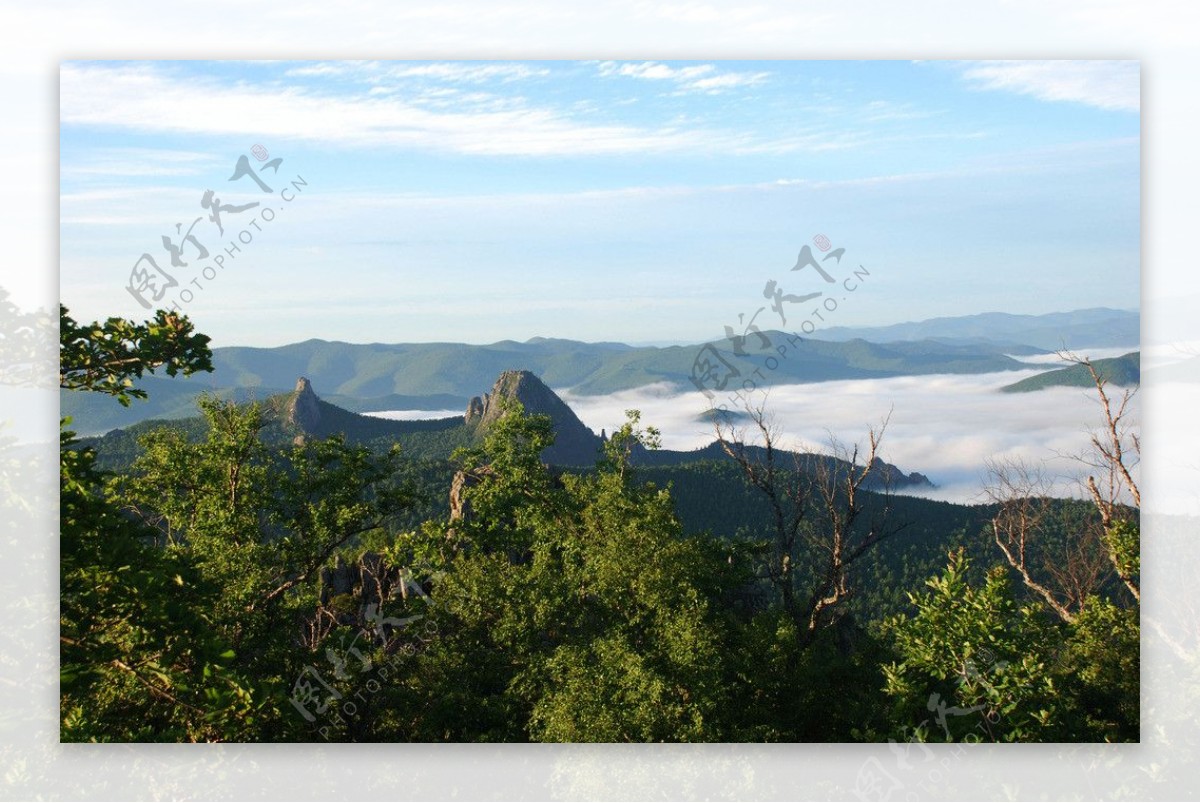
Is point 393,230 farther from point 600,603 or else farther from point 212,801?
point 212,801

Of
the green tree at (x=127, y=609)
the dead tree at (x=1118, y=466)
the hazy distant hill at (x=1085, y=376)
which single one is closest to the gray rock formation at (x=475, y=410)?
Answer: the green tree at (x=127, y=609)

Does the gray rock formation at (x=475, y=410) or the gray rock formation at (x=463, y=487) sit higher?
the gray rock formation at (x=475, y=410)

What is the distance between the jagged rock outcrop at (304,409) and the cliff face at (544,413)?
1.41 meters

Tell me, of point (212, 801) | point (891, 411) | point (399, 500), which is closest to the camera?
point (212, 801)

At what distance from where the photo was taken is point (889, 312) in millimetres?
8062

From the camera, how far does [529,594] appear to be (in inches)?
332

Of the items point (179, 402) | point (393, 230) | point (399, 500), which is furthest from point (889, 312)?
point (179, 402)

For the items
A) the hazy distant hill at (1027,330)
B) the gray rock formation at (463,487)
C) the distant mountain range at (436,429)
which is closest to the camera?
the hazy distant hill at (1027,330)

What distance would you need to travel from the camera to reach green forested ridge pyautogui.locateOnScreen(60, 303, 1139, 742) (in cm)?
666

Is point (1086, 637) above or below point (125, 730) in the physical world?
above

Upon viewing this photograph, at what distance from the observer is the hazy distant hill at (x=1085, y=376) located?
7.28 metres

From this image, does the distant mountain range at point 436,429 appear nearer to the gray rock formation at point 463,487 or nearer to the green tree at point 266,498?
the green tree at point 266,498

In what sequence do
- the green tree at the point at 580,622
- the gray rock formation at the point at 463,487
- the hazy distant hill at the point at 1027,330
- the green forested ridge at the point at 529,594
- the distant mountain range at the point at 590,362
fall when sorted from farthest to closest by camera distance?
the gray rock formation at the point at 463,487 → the distant mountain range at the point at 590,362 → the hazy distant hill at the point at 1027,330 → the green tree at the point at 580,622 → the green forested ridge at the point at 529,594

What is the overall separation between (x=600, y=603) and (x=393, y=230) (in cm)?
350
